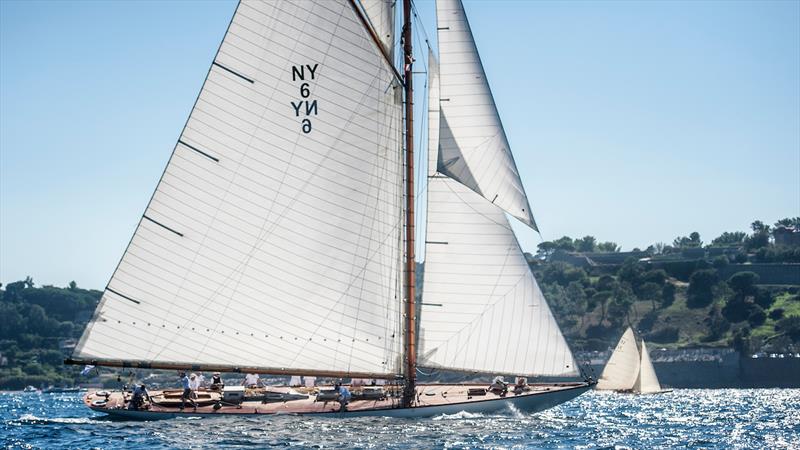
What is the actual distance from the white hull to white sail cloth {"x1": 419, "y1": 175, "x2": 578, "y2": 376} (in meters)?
2.04

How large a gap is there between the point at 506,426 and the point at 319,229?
450 inches

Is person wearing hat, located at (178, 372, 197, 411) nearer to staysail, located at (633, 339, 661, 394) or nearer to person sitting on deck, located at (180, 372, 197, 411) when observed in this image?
person sitting on deck, located at (180, 372, 197, 411)

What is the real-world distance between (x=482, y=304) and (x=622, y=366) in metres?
64.0

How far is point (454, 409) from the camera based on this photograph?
50469mm

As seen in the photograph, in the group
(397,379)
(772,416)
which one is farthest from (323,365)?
(772,416)

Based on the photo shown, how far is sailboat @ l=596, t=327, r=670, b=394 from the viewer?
358 feet

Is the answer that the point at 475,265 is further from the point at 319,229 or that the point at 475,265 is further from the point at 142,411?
the point at 142,411

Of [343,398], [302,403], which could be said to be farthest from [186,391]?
[343,398]

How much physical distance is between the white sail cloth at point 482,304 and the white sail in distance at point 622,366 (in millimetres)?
59931

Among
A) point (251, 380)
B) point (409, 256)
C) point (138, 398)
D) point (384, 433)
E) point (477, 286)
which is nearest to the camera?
point (384, 433)

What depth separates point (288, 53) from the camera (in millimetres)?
48219

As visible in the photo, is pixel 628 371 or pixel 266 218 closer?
pixel 266 218

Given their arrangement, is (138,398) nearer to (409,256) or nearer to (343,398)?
(343,398)

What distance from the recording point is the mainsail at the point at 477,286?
162 ft
